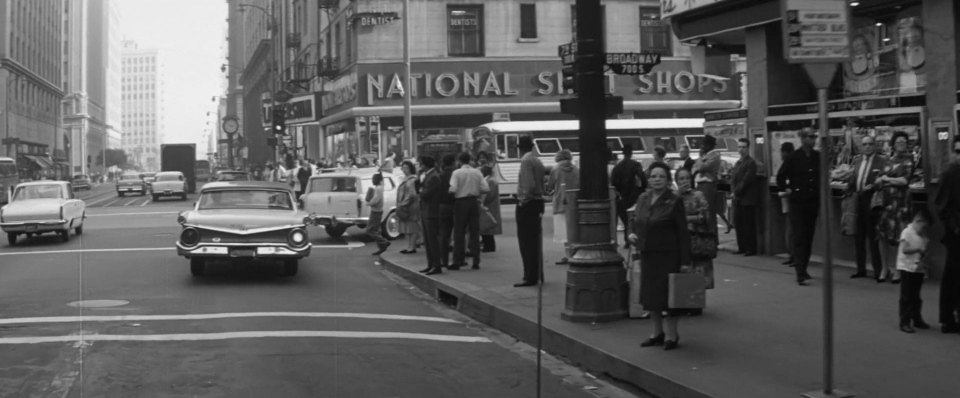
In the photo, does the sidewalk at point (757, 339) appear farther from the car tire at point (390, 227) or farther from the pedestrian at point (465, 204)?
the car tire at point (390, 227)

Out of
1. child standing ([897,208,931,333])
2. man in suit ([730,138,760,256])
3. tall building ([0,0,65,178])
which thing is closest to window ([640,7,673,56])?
man in suit ([730,138,760,256])

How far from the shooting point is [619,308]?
9.95 metres

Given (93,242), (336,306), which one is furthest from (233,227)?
(93,242)

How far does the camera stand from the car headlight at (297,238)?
14.4m

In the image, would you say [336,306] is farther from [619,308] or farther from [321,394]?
[321,394]

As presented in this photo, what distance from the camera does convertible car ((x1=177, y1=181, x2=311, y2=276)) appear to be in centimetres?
1405

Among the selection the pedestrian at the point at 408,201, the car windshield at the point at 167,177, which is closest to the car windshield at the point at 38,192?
the pedestrian at the point at 408,201

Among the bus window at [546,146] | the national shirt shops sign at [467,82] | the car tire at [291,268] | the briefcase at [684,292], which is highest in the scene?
the national shirt shops sign at [467,82]

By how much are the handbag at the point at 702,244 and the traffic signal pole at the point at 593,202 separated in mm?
785

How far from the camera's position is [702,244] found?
31.2ft

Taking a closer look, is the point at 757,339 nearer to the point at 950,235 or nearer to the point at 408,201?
the point at 950,235

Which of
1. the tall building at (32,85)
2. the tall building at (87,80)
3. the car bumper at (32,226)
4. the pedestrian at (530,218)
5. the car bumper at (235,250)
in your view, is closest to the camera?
the pedestrian at (530,218)

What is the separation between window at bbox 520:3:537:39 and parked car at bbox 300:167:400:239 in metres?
22.7

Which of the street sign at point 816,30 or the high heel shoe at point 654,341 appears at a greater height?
the street sign at point 816,30
